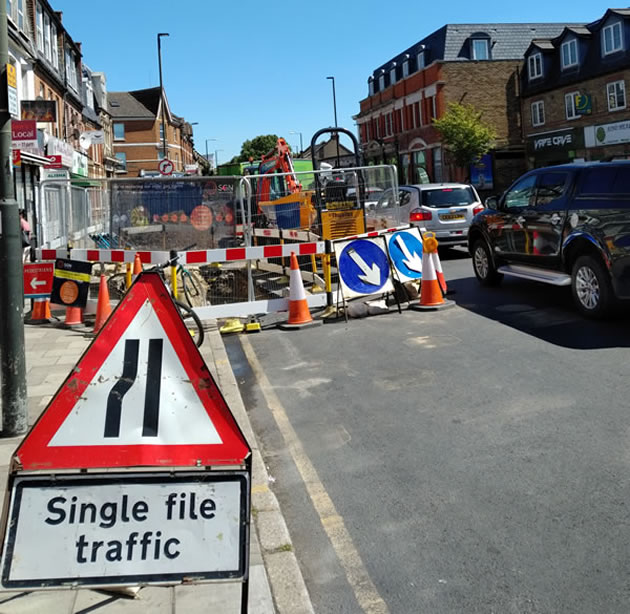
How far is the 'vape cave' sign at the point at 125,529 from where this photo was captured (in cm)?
271

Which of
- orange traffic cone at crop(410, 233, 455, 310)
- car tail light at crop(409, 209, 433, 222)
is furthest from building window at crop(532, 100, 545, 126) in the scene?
orange traffic cone at crop(410, 233, 455, 310)

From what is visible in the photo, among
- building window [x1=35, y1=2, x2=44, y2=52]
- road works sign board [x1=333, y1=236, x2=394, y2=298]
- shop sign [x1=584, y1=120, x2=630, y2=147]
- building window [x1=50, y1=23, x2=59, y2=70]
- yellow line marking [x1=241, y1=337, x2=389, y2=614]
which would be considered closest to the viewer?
yellow line marking [x1=241, y1=337, x2=389, y2=614]

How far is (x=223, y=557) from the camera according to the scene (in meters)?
2.75

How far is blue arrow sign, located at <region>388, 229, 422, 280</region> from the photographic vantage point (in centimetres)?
1073

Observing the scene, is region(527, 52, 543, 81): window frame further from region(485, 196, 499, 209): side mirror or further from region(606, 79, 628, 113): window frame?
region(485, 196, 499, 209): side mirror

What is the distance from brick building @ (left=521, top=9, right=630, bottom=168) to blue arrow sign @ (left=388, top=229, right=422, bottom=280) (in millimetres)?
24128

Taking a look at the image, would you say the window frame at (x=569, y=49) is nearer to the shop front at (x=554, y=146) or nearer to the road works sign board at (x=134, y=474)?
the shop front at (x=554, y=146)

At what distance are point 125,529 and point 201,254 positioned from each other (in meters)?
7.32

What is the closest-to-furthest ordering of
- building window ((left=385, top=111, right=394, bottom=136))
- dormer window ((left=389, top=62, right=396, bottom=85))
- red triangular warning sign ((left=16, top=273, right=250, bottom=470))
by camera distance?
red triangular warning sign ((left=16, top=273, right=250, bottom=470)), dormer window ((left=389, top=62, right=396, bottom=85)), building window ((left=385, top=111, right=394, bottom=136))

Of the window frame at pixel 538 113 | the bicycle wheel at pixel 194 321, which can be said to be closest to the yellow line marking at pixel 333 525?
the bicycle wheel at pixel 194 321

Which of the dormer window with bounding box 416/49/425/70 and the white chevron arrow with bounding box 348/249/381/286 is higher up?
the dormer window with bounding box 416/49/425/70

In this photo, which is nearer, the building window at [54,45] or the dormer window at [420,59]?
the building window at [54,45]

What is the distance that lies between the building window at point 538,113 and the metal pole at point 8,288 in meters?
40.3

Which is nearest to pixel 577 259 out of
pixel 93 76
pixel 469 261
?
pixel 469 261
